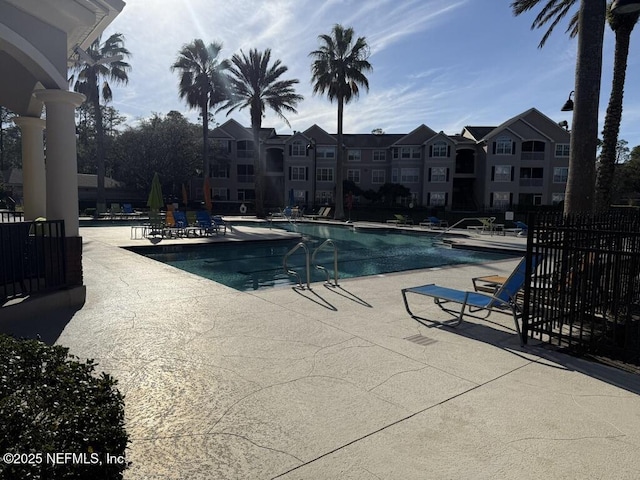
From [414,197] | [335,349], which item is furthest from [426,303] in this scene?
[414,197]

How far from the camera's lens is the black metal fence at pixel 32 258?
21.8 ft

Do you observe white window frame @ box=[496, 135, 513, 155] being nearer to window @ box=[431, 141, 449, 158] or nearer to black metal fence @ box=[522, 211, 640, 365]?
window @ box=[431, 141, 449, 158]

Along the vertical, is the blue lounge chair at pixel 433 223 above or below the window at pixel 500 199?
below

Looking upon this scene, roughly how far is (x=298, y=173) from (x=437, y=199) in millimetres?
17476

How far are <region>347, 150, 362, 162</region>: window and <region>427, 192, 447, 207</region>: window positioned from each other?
1034 cm

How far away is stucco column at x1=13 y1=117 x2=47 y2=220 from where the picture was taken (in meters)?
9.81

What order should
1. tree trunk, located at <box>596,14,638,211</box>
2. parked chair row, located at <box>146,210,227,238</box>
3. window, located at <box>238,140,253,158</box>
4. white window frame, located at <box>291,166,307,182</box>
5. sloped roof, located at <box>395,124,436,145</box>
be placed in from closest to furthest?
tree trunk, located at <box>596,14,638,211</box> < parked chair row, located at <box>146,210,227,238</box> < sloped roof, located at <box>395,124,436,145</box> < white window frame, located at <box>291,166,307,182</box> < window, located at <box>238,140,253,158</box>

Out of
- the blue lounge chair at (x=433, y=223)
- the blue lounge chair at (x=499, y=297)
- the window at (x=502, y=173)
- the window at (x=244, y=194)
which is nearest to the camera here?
the blue lounge chair at (x=499, y=297)

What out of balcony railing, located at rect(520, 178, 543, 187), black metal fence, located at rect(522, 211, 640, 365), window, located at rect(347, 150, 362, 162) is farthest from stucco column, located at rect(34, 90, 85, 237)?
balcony railing, located at rect(520, 178, 543, 187)

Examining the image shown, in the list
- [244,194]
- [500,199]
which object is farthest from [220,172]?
[500,199]

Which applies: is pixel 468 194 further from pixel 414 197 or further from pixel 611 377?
pixel 611 377

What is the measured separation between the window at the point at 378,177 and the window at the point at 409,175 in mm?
2321

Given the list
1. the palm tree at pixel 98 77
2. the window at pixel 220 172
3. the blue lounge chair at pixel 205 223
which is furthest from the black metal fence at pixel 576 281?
the window at pixel 220 172

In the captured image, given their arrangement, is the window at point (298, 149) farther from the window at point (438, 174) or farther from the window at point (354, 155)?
the window at point (438, 174)
